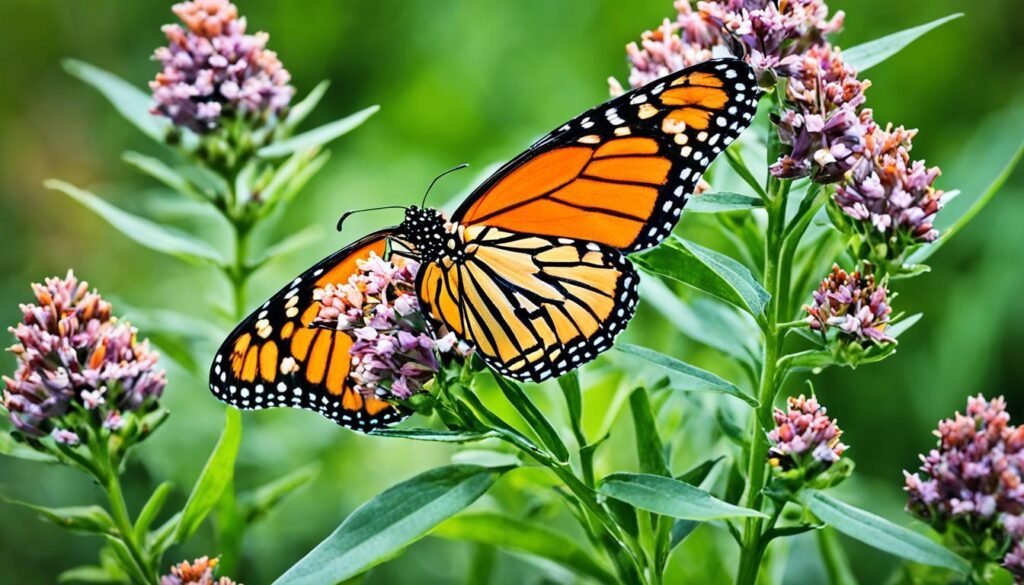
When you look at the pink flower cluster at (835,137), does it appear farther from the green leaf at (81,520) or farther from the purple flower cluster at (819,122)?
the green leaf at (81,520)

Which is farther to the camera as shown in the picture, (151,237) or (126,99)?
(126,99)

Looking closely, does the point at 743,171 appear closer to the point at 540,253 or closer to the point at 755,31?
the point at 755,31

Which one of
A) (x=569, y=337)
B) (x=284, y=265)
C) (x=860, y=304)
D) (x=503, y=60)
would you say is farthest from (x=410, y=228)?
(x=503, y=60)

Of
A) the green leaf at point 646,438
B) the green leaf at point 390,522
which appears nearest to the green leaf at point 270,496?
the green leaf at point 390,522

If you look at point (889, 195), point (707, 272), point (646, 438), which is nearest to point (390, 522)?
point (646, 438)

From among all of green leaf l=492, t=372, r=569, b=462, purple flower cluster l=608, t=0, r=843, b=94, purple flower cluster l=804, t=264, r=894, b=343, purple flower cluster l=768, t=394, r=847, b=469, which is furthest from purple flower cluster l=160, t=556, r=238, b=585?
purple flower cluster l=608, t=0, r=843, b=94

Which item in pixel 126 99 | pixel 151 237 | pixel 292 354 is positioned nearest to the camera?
pixel 292 354
